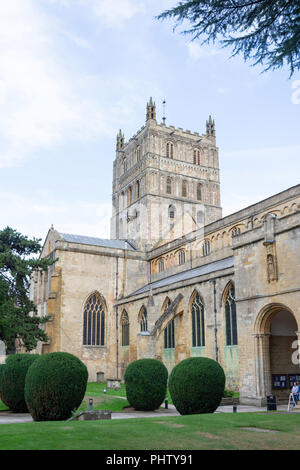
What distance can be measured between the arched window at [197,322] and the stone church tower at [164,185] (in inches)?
898

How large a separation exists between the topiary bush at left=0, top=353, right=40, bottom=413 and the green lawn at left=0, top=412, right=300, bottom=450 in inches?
311

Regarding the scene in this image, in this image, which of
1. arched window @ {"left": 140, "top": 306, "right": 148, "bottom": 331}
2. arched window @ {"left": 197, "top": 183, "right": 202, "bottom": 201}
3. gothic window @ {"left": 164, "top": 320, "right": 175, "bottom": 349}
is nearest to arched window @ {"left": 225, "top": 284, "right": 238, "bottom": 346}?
gothic window @ {"left": 164, "top": 320, "right": 175, "bottom": 349}

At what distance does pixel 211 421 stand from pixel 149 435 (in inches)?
136

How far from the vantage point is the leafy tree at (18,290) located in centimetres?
3094

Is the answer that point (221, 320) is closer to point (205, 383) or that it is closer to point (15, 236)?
point (205, 383)

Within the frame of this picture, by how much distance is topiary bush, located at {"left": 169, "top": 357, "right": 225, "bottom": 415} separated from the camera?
54.2ft

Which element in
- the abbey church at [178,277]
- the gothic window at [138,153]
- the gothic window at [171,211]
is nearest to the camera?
the abbey church at [178,277]

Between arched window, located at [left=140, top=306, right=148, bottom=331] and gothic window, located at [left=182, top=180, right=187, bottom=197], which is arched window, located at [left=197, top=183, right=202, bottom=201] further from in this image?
arched window, located at [left=140, top=306, right=148, bottom=331]

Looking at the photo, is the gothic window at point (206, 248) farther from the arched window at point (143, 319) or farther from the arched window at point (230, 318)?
the arched window at point (230, 318)

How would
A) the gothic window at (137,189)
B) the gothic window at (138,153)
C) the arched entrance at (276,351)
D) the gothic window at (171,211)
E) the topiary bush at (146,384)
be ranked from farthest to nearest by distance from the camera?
the gothic window at (138,153)
the gothic window at (137,189)
the gothic window at (171,211)
the arched entrance at (276,351)
the topiary bush at (146,384)

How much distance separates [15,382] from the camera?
19.7 m

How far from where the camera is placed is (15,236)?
3678 centimetres

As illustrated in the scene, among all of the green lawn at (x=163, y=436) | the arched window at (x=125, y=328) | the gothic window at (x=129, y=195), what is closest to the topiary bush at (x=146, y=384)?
the green lawn at (x=163, y=436)
